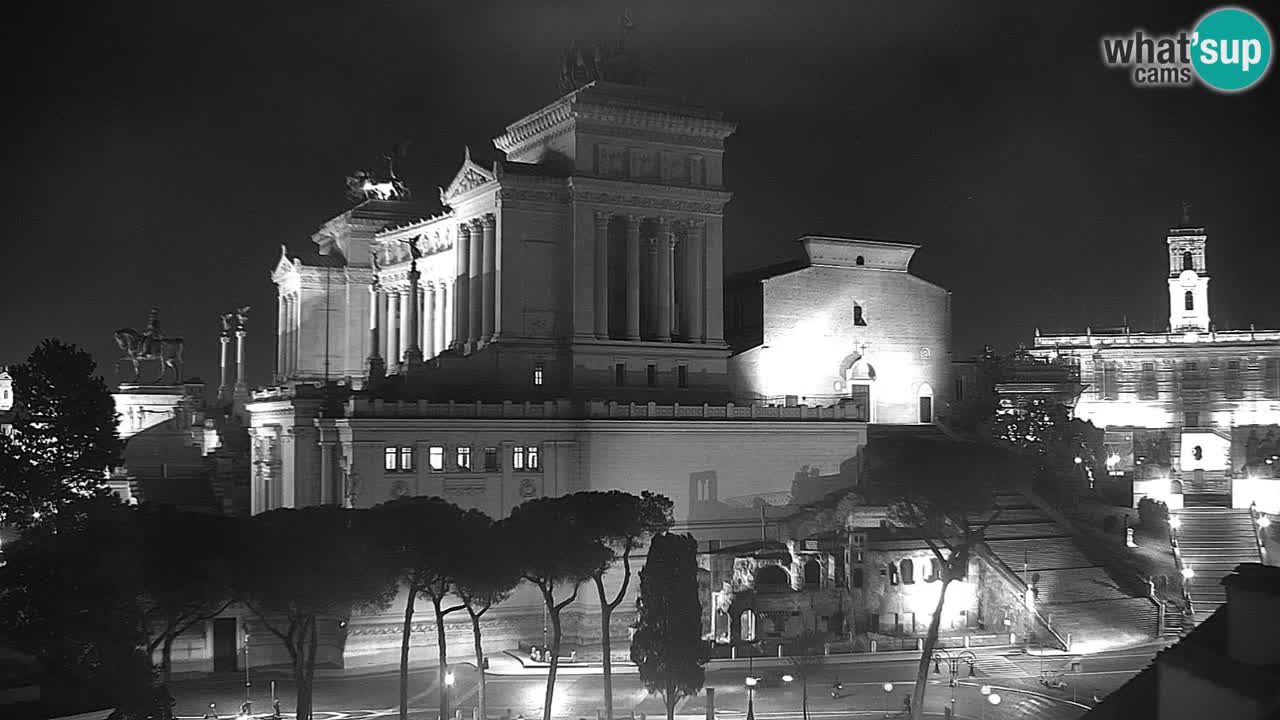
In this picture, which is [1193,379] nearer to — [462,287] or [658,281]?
[658,281]

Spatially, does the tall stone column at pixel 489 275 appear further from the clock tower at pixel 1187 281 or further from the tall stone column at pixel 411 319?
the clock tower at pixel 1187 281

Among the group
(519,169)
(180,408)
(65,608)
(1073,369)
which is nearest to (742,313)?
(519,169)

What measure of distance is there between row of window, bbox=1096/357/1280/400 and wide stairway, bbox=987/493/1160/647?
1987 inches

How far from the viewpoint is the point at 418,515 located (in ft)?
168

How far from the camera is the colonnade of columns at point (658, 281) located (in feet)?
248

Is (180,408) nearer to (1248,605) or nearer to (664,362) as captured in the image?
(664,362)

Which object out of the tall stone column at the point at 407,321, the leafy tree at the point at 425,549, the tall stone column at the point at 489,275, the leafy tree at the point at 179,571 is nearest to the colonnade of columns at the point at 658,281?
the tall stone column at the point at 489,275

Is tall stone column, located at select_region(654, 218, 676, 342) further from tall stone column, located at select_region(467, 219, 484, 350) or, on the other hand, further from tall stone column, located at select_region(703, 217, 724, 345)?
tall stone column, located at select_region(467, 219, 484, 350)

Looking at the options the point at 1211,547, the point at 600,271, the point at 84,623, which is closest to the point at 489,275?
the point at 600,271

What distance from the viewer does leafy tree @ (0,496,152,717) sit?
41812 mm

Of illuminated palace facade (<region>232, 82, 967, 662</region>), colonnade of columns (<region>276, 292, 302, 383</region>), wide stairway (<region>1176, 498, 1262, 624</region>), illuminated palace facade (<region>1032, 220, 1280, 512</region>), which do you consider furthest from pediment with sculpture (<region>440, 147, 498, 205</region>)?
illuminated palace facade (<region>1032, 220, 1280, 512</region>)

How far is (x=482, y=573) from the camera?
162 feet

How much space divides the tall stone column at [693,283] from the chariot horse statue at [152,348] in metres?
44.5

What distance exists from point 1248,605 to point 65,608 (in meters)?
38.5
